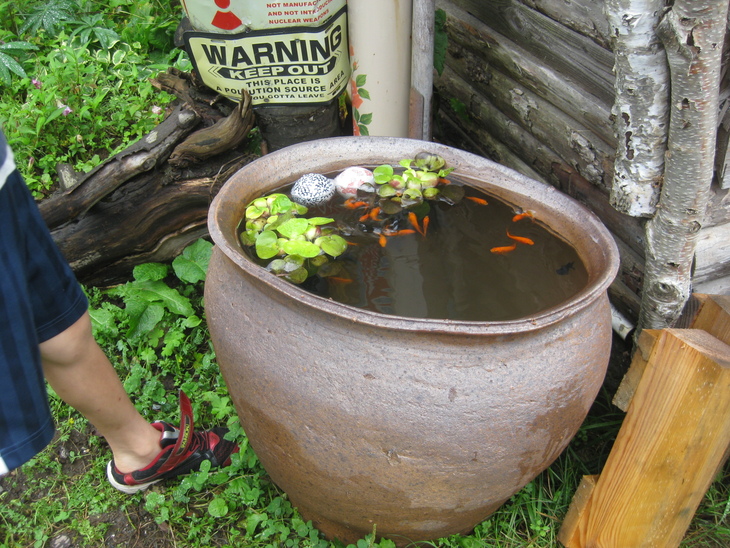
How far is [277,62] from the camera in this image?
2711 millimetres

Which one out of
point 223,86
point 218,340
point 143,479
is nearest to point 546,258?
point 218,340

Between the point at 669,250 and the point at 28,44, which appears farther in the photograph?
the point at 28,44

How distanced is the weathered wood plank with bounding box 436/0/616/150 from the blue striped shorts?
178cm

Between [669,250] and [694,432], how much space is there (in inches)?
21.3

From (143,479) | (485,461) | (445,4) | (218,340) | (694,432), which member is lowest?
(143,479)

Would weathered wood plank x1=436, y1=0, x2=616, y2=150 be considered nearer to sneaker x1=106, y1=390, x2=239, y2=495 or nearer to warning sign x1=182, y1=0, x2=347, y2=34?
warning sign x1=182, y1=0, x2=347, y2=34

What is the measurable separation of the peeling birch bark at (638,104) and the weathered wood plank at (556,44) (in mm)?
349

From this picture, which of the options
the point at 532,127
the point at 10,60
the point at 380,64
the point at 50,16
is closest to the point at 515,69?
the point at 532,127

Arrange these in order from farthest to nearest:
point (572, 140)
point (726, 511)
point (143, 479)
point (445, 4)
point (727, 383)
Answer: point (445, 4) < point (572, 140) < point (143, 479) < point (726, 511) < point (727, 383)

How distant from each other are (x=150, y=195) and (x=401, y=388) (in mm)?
1785

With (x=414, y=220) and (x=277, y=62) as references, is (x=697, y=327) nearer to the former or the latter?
(x=414, y=220)

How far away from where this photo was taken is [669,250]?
5.92 feet

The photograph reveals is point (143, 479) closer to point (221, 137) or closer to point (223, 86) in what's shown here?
point (221, 137)

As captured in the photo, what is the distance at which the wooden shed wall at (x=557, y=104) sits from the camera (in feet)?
6.68
